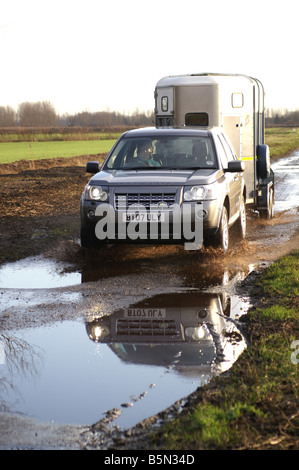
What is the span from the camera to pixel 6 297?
9.00 meters

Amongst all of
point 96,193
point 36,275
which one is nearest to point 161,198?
point 96,193

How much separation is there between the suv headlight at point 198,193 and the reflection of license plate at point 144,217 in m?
0.46

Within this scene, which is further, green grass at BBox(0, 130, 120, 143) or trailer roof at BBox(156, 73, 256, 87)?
green grass at BBox(0, 130, 120, 143)

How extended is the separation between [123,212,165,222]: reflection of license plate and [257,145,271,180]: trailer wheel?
6536mm

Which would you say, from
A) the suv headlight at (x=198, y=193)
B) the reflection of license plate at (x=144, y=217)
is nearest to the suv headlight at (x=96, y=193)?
the reflection of license plate at (x=144, y=217)

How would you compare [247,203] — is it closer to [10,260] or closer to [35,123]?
[10,260]

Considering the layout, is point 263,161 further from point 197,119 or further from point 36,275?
point 36,275

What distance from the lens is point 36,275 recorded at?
1048 cm

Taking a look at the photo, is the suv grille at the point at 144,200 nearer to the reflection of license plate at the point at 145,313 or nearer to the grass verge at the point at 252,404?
the reflection of license plate at the point at 145,313

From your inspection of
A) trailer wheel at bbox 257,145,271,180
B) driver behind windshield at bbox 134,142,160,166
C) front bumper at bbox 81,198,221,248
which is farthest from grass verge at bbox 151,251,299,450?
trailer wheel at bbox 257,145,271,180

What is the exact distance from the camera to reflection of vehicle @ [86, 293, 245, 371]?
635 cm

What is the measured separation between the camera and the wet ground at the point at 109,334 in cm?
519

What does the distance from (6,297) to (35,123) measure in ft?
435

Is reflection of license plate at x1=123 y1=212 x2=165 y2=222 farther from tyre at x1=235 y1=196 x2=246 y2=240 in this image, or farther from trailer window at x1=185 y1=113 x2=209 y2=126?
trailer window at x1=185 y1=113 x2=209 y2=126
